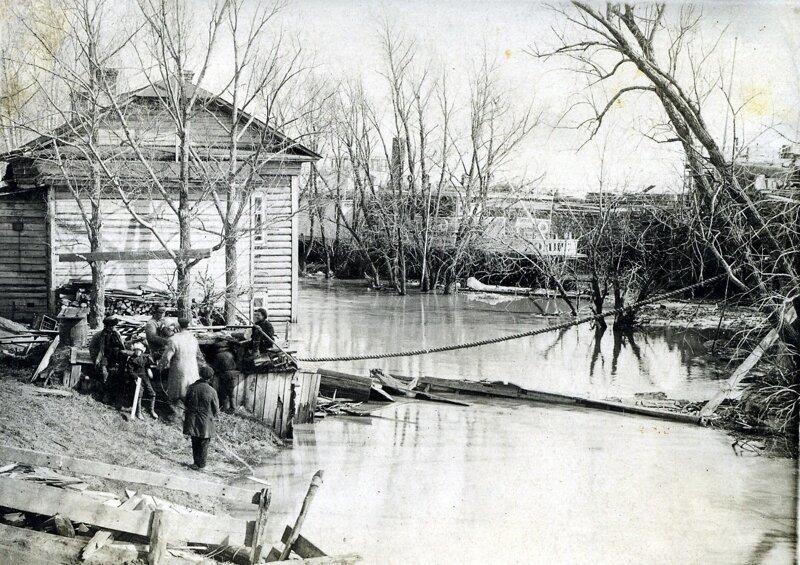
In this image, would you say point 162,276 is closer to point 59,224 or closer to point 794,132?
point 59,224

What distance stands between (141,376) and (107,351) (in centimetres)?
48

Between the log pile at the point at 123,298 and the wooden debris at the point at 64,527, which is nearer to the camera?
the wooden debris at the point at 64,527

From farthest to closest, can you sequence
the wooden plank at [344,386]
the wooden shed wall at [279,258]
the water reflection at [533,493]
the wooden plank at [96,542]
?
the wooden shed wall at [279,258] → the wooden plank at [344,386] → the water reflection at [533,493] → the wooden plank at [96,542]

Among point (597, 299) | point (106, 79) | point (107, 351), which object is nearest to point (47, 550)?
point (107, 351)

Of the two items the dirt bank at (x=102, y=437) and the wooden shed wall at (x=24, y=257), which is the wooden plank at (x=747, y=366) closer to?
the dirt bank at (x=102, y=437)

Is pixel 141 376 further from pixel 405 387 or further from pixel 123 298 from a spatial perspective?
pixel 405 387

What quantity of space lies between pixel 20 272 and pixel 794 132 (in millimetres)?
10068

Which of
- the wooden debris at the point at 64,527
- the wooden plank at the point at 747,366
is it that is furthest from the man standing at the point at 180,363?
the wooden plank at the point at 747,366

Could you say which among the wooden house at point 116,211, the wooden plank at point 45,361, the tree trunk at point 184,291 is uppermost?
the wooden house at point 116,211

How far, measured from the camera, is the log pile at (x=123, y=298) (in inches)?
373

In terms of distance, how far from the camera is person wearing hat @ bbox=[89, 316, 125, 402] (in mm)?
6383

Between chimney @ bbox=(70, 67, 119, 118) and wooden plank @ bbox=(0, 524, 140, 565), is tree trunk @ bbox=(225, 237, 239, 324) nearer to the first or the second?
chimney @ bbox=(70, 67, 119, 118)

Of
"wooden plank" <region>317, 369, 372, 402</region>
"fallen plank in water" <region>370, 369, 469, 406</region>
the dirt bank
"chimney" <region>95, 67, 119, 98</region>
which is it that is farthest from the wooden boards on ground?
"fallen plank in water" <region>370, 369, 469, 406</region>

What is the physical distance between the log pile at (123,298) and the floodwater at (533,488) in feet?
10.4
